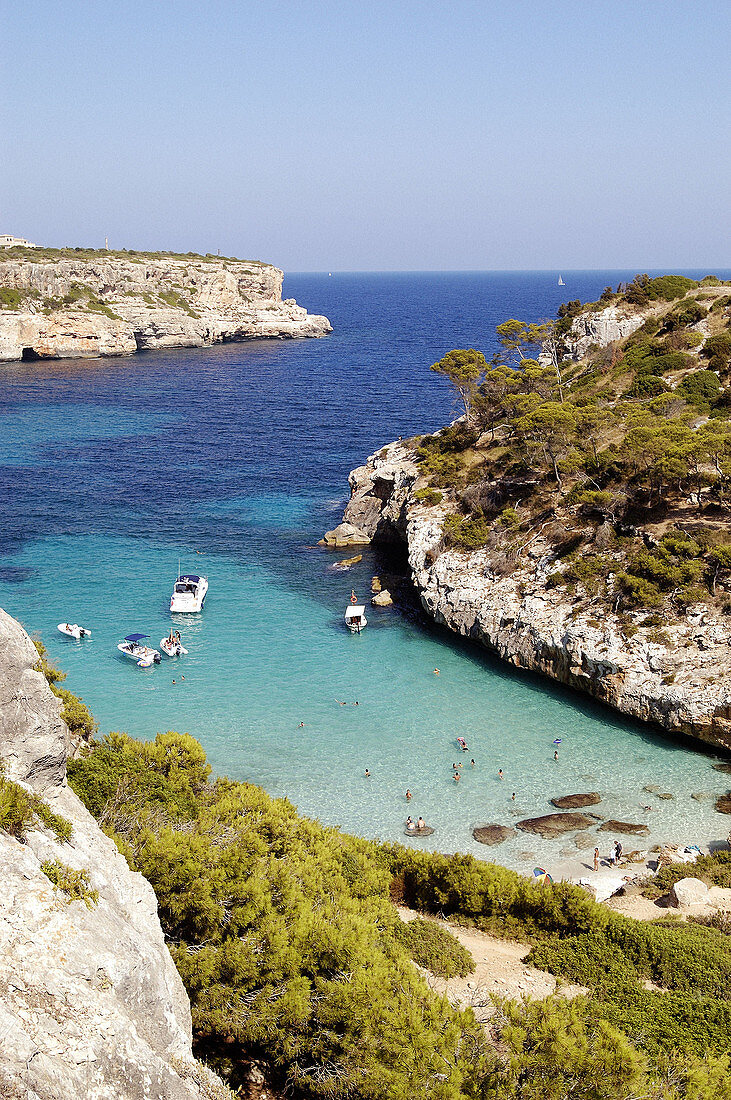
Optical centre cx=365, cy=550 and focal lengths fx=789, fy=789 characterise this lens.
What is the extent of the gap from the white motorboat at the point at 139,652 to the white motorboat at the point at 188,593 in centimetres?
454

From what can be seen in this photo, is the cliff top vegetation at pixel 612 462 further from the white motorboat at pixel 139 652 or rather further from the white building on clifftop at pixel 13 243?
the white building on clifftop at pixel 13 243

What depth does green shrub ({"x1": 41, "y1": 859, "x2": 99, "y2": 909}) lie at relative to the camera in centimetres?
1001

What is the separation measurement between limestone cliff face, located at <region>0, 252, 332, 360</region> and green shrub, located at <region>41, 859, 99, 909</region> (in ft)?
429

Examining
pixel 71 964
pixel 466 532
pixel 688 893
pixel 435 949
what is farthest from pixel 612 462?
pixel 71 964

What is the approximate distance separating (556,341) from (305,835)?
58652 mm

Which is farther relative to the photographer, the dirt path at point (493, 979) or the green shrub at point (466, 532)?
the green shrub at point (466, 532)

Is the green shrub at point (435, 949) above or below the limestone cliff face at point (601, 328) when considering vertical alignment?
below

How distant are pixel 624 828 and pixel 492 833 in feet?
15.0

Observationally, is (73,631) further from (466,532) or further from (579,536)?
(579,536)

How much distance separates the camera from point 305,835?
63.5ft

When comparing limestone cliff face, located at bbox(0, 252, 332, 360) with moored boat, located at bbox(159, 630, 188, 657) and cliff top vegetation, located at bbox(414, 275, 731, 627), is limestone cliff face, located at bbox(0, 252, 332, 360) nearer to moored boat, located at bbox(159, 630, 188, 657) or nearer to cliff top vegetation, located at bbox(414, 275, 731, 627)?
cliff top vegetation, located at bbox(414, 275, 731, 627)

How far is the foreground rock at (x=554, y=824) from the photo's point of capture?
27594 mm

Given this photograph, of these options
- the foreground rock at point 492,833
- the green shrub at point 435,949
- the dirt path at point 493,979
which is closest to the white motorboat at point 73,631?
the foreground rock at point 492,833

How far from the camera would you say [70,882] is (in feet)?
33.3
